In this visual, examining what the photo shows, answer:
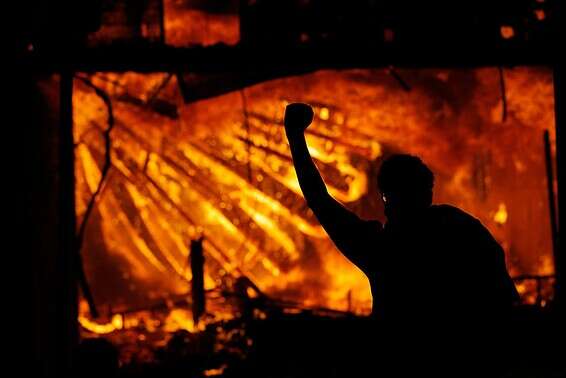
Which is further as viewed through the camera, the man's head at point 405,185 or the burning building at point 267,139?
the burning building at point 267,139

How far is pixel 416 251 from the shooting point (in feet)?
6.75

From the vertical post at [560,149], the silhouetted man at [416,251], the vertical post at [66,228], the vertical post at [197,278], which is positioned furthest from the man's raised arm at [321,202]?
the vertical post at [197,278]

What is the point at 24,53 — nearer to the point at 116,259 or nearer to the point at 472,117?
the point at 472,117

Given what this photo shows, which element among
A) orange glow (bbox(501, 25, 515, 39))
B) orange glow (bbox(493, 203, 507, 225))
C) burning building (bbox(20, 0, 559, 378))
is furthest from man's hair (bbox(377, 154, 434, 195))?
orange glow (bbox(493, 203, 507, 225))

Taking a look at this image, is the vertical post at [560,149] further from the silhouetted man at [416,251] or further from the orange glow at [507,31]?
the silhouetted man at [416,251]

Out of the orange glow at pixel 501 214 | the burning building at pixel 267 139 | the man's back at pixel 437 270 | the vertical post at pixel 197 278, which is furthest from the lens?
the orange glow at pixel 501 214

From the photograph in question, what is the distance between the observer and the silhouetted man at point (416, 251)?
2.00 m

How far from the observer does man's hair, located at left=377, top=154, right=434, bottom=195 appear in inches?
82.2

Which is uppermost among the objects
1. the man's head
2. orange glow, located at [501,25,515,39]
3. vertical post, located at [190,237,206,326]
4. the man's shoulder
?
orange glow, located at [501,25,515,39]

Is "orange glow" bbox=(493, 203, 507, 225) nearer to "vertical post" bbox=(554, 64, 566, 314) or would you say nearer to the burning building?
the burning building

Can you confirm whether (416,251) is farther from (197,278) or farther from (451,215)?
(197,278)

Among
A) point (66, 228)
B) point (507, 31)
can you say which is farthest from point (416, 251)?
point (507, 31)

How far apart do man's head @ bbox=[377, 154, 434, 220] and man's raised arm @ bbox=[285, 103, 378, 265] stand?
0.48 feet

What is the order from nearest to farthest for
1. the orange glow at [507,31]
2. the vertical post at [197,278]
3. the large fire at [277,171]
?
the orange glow at [507,31] < the vertical post at [197,278] < the large fire at [277,171]
